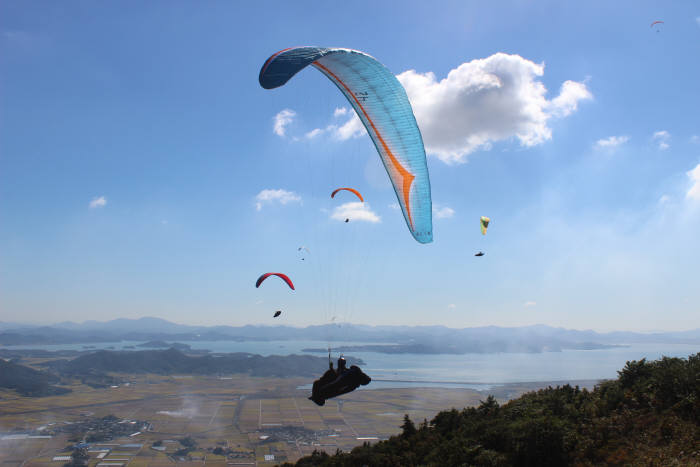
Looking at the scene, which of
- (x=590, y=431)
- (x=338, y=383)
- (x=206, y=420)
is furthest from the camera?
(x=206, y=420)

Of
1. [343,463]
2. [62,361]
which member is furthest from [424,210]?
[62,361]

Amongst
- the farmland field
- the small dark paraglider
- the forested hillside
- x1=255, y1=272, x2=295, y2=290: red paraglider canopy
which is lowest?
the farmland field

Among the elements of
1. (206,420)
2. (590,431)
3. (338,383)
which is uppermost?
(338,383)

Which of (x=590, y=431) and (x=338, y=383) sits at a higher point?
(x=338, y=383)

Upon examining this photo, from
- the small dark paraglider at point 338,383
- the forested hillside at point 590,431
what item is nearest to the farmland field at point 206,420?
the forested hillside at point 590,431

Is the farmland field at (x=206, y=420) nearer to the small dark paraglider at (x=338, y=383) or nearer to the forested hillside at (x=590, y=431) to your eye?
the forested hillside at (x=590, y=431)

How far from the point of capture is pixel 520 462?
13.8 m

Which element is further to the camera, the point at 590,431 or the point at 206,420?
the point at 206,420

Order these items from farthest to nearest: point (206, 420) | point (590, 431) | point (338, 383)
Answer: point (206, 420), point (590, 431), point (338, 383)

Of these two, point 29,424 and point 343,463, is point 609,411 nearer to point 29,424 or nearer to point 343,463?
point 343,463

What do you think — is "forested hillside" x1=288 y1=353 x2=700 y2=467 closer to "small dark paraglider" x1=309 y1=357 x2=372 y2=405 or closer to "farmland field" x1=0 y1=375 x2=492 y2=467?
"small dark paraglider" x1=309 y1=357 x2=372 y2=405

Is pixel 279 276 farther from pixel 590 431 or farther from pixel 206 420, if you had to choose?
pixel 206 420

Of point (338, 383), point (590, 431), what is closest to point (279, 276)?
point (338, 383)

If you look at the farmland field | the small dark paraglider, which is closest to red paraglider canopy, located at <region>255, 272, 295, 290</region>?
the small dark paraglider
